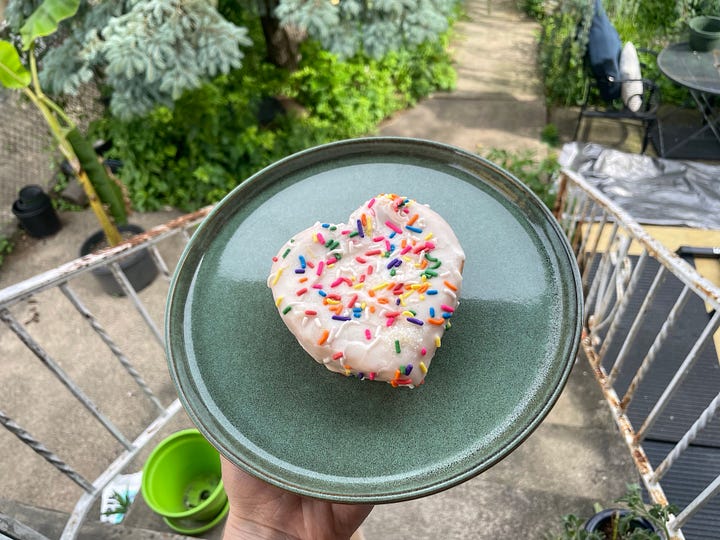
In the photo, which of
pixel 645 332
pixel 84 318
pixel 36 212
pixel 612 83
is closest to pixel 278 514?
pixel 84 318

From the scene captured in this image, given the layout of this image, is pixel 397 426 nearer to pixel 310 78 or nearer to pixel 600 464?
pixel 600 464

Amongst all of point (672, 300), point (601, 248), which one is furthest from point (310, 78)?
point (672, 300)

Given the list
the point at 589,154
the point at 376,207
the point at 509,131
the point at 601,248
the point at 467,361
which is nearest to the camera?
the point at 467,361

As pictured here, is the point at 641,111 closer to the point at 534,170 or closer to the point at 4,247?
the point at 534,170

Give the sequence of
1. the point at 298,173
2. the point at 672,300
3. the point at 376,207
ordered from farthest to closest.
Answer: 1. the point at 672,300
2. the point at 298,173
3. the point at 376,207

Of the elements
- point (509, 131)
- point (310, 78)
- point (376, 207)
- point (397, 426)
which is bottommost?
point (509, 131)

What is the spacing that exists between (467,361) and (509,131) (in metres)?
5.89

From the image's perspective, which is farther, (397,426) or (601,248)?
(601,248)

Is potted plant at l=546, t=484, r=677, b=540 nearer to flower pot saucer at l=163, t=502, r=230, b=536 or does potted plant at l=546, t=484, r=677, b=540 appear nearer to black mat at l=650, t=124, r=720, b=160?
flower pot saucer at l=163, t=502, r=230, b=536

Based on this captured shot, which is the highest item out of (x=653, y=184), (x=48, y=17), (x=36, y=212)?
(x=48, y=17)

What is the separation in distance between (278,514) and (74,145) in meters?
3.49

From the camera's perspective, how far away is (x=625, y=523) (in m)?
2.40

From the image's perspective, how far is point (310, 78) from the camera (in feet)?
20.3

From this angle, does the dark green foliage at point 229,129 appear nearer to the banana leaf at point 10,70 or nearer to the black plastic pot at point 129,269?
the black plastic pot at point 129,269
